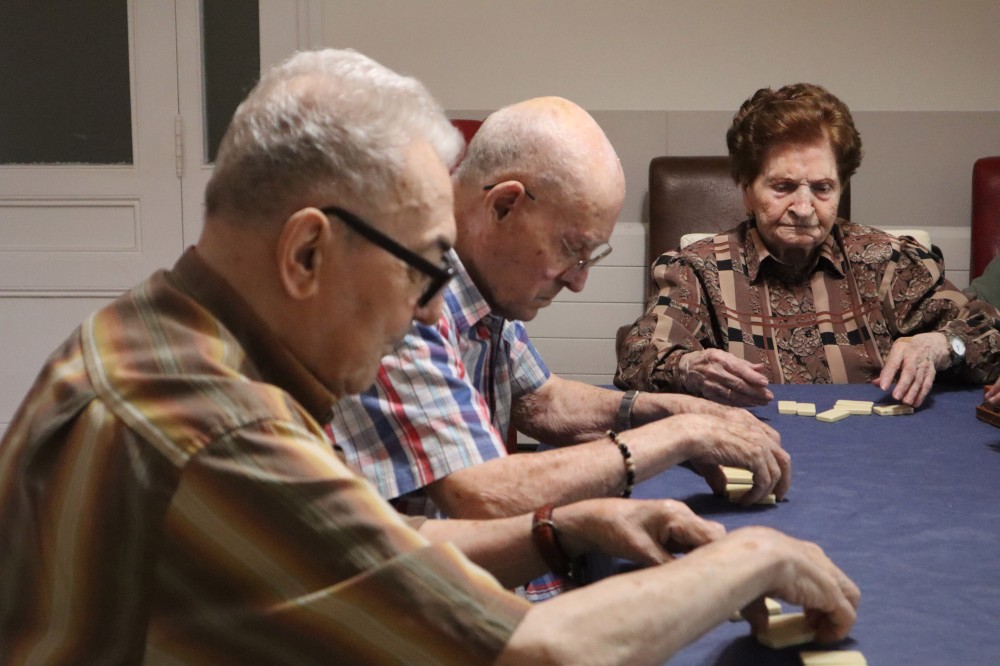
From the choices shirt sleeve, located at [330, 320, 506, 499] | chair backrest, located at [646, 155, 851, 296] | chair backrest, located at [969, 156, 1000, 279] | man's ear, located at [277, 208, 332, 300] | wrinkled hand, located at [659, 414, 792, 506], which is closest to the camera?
man's ear, located at [277, 208, 332, 300]

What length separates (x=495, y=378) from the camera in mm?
2152

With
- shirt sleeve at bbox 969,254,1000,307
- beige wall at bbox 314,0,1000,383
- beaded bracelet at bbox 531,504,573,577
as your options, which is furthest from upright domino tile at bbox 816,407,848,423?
beige wall at bbox 314,0,1000,383

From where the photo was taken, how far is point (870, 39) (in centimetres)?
460

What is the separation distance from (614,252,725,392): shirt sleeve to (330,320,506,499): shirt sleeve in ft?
3.70

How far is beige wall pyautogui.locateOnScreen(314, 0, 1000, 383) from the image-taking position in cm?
461

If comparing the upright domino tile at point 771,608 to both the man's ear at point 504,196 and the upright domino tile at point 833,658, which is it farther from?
the man's ear at point 504,196

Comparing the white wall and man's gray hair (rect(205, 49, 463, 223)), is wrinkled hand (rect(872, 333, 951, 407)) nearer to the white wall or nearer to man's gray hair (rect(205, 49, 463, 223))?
man's gray hair (rect(205, 49, 463, 223))

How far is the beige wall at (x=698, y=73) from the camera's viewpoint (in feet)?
15.1

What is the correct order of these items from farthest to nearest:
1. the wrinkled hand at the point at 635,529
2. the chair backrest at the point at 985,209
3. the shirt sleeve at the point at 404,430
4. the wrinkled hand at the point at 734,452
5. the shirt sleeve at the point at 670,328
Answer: the chair backrest at the point at 985,209 < the shirt sleeve at the point at 670,328 < the wrinkled hand at the point at 734,452 < the shirt sleeve at the point at 404,430 < the wrinkled hand at the point at 635,529

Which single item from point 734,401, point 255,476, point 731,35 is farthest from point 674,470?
point 731,35

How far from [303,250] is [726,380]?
1644 millimetres

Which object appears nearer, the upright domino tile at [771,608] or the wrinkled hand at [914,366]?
the upright domino tile at [771,608]

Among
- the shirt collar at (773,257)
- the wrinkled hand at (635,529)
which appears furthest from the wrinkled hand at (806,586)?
the shirt collar at (773,257)

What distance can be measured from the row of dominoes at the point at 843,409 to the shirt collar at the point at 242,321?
1.65m
